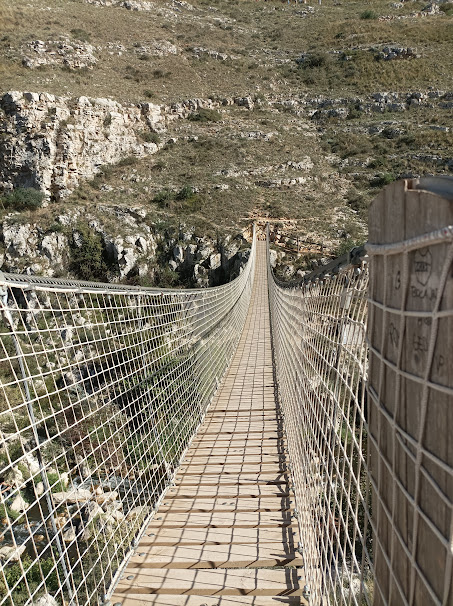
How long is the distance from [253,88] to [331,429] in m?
27.1

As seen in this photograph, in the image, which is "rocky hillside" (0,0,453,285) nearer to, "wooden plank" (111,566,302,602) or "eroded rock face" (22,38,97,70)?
"eroded rock face" (22,38,97,70)

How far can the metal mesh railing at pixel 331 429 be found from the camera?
104cm

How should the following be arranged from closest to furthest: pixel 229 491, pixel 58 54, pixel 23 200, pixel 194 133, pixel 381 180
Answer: pixel 229 491
pixel 23 200
pixel 381 180
pixel 194 133
pixel 58 54

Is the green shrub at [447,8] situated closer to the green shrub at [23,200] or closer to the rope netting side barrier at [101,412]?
the green shrub at [23,200]

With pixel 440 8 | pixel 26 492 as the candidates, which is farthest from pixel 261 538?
pixel 440 8

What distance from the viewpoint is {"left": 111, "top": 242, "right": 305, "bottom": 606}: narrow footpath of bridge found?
1690mm

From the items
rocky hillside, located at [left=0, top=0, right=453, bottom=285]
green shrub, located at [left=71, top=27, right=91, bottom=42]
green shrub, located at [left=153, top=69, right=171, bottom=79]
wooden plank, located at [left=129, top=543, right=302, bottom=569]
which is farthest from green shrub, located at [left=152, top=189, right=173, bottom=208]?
wooden plank, located at [left=129, top=543, right=302, bottom=569]

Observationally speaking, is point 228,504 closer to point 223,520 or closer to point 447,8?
point 223,520

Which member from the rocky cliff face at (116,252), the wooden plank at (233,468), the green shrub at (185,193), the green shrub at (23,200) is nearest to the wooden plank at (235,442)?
the wooden plank at (233,468)

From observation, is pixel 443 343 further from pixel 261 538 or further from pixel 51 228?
pixel 51 228

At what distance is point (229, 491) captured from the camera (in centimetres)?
255

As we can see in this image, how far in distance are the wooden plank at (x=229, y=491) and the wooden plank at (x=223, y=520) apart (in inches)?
6.9

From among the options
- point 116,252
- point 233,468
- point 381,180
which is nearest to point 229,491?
point 233,468

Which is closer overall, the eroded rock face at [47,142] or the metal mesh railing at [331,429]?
the metal mesh railing at [331,429]
